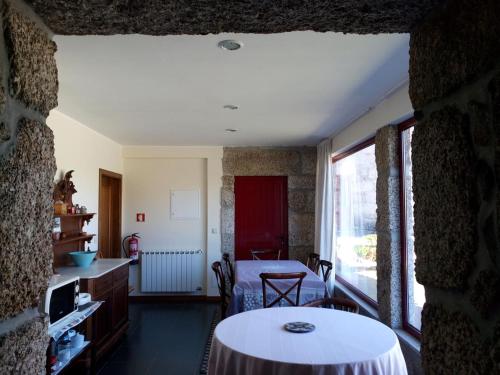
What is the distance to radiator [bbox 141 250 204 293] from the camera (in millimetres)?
5789

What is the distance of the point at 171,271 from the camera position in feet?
19.0

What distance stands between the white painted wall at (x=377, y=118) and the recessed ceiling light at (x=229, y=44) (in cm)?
137

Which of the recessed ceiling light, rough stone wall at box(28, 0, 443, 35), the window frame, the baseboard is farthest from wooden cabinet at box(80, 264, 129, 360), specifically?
rough stone wall at box(28, 0, 443, 35)

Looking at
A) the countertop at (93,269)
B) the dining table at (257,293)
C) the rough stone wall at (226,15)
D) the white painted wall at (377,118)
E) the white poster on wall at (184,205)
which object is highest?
the white painted wall at (377,118)

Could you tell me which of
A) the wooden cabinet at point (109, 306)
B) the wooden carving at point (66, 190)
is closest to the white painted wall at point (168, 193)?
the wooden cabinet at point (109, 306)

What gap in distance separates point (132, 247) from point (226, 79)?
3689 mm

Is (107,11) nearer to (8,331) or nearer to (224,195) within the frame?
(8,331)

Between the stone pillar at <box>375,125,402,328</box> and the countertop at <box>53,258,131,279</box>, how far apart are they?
2543 mm

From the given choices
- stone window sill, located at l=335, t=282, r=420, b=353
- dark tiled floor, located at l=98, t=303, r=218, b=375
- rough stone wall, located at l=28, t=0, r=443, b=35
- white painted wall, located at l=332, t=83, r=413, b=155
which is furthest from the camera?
dark tiled floor, located at l=98, t=303, r=218, b=375

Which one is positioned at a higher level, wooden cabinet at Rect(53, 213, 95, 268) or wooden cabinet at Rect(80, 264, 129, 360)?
wooden cabinet at Rect(53, 213, 95, 268)

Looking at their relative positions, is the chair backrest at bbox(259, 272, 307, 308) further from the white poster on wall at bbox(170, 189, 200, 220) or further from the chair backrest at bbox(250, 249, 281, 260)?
the white poster on wall at bbox(170, 189, 200, 220)

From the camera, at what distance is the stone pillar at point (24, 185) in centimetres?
73

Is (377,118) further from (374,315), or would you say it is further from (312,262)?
(312,262)

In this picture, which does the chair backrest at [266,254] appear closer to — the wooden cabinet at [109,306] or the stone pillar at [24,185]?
the wooden cabinet at [109,306]
